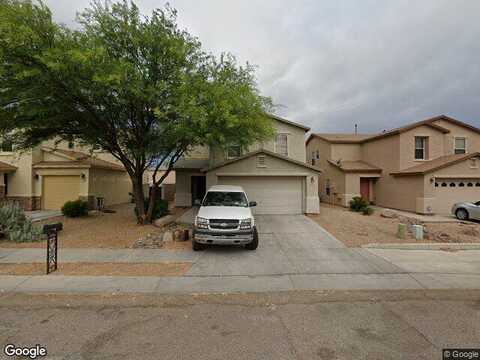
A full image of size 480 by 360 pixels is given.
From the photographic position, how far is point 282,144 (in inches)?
683

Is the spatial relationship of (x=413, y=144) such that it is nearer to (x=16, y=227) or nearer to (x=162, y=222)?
(x=162, y=222)

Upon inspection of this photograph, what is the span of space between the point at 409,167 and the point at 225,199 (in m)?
15.8

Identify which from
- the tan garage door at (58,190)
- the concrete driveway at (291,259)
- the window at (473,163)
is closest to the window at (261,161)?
the concrete driveway at (291,259)

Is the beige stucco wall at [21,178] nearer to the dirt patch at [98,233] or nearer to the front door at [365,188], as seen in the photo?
the dirt patch at [98,233]

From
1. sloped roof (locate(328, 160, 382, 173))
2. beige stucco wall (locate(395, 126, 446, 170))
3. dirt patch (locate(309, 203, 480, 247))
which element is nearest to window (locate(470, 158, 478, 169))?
beige stucco wall (locate(395, 126, 446, 170))

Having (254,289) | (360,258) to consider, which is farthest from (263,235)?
(254,289)

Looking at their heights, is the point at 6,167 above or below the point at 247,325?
above

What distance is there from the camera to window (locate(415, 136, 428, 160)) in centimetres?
1792

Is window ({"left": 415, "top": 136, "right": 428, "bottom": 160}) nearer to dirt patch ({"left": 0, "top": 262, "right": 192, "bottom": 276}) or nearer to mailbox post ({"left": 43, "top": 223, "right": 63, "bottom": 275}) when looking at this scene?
dirt patch ({"left": 0, "top": 262, "right": 192, "bottom": 276})

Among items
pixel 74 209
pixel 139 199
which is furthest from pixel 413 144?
pixel 74 209

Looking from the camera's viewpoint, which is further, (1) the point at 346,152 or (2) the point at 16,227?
(1) the point at 346,152

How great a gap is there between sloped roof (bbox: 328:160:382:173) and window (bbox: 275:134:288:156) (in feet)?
18.6

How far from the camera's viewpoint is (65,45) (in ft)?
24.4

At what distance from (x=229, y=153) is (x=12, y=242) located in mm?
11845
